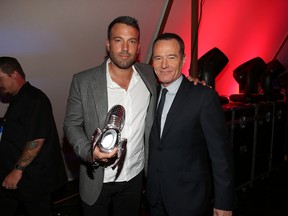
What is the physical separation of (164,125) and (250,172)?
113 inches

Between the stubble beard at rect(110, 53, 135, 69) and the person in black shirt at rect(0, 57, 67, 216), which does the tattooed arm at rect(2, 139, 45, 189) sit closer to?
the person in black shirt at rect(0, 57, 67, 216)

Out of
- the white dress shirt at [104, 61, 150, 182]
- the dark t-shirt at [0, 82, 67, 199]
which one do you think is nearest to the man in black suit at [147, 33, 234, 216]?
the white dress shirt at [104, 61, 150, 182]

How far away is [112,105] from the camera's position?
1932 mm

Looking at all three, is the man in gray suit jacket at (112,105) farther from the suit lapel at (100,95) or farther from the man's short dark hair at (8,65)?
the man's short dark hair at (8,65)

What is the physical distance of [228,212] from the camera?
1.70 m

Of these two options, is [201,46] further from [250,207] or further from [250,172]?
[250,207]

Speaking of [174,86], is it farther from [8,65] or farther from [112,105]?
[8,65]

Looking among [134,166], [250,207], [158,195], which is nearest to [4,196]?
[134,166]

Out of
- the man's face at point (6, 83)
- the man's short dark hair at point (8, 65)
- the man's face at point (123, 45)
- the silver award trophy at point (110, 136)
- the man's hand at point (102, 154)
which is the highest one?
the man's face at point (123, 45)

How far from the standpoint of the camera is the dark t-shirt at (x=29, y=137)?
2.29 meters

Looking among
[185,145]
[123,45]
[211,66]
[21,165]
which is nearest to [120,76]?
[123,45]

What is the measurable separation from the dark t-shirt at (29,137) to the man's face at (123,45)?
2.83ft

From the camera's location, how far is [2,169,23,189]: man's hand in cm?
224

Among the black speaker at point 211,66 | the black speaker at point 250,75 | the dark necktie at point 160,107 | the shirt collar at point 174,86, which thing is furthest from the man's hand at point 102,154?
the black speaker at point 250,75
